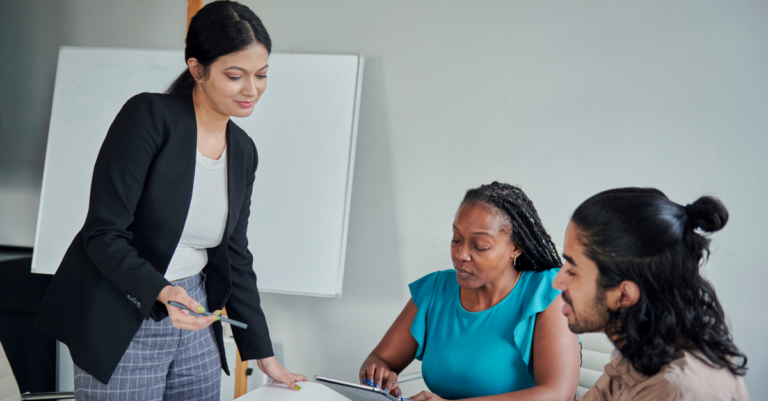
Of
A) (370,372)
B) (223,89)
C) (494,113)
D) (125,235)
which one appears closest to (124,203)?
(125,235)

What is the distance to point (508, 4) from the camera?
2303mm

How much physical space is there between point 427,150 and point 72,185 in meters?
1.60

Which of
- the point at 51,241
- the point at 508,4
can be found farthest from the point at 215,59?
the point at 51,241

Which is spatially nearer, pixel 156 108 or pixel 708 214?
pixel 708 214

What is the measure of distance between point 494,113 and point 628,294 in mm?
1544

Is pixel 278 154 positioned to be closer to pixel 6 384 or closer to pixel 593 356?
pixel 6 384

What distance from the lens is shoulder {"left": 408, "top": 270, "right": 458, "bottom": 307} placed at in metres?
1.55

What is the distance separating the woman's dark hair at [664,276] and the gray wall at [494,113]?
1.45 meters

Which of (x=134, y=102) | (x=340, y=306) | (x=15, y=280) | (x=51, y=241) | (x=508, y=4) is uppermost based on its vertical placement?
(x=508, y=4)

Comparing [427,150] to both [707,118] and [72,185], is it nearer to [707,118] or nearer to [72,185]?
[707,118]

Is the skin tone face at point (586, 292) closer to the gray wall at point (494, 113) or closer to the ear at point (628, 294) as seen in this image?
the ear at point (628, 294)

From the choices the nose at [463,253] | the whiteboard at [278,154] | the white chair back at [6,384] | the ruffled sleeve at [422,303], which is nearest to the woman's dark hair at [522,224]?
the nose at [463,253]

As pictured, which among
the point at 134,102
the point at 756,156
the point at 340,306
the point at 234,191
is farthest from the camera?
the point at 340,306

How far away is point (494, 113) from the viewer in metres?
2.33
